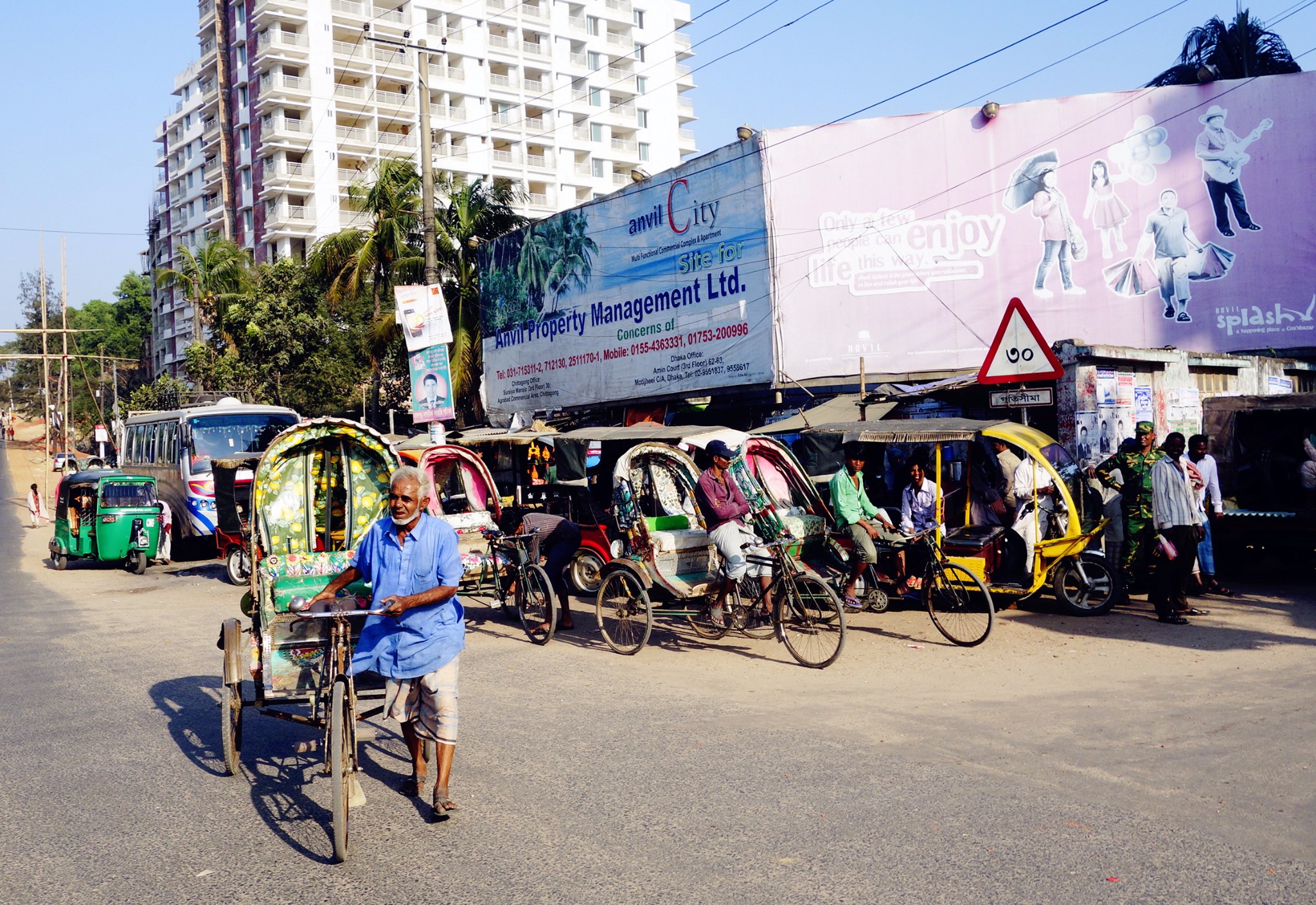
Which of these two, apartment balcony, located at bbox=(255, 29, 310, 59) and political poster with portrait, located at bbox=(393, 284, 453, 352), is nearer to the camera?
political poster with portrait, located at bbox=(393, 284, 453, 352)

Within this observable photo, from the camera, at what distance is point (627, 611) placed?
9.76 meters

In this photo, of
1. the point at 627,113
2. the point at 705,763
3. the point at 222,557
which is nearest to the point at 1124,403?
the point at 705,763

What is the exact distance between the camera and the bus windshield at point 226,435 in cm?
2023

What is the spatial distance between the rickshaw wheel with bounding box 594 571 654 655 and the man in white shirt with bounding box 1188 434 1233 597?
21.4 feet

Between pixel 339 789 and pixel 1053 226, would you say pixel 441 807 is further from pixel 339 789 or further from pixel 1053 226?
pixel 1053 226

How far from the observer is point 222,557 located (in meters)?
18.9

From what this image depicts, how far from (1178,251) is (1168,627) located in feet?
33.3

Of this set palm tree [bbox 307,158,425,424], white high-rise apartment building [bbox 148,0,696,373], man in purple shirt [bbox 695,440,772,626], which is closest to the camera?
man in purple shirt [bbox 695,440,772,626]

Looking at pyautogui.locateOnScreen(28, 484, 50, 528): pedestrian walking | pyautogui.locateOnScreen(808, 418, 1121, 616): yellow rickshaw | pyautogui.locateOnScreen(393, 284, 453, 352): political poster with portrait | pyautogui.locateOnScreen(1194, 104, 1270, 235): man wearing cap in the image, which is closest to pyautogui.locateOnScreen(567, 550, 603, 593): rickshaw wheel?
pyautogui.locateOnScreen(808, 418, 1121, 616): yellow rickshaw

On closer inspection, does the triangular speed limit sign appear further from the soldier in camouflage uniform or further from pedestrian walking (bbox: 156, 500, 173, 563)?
pedestrian walking (bbox: 156, 500, 173, 563)

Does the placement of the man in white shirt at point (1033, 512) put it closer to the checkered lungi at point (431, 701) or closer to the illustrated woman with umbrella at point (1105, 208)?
the checkered lungi at point (431, 701)

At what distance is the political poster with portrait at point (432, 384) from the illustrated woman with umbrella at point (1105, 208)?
11.2 metres

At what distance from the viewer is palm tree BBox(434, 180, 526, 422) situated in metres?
29.6

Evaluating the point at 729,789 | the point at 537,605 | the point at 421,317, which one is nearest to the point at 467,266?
the point at 421,317
